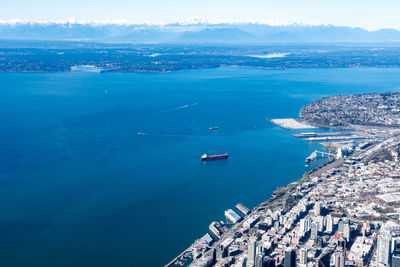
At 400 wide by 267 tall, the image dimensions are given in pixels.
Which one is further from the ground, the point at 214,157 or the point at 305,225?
the point at 214,157

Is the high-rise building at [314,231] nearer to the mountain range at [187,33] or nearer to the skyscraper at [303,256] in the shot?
the skyscraper at [303,256]

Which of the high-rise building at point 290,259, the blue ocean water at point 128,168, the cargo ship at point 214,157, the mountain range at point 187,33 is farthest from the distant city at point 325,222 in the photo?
the mountain range at point 187,33

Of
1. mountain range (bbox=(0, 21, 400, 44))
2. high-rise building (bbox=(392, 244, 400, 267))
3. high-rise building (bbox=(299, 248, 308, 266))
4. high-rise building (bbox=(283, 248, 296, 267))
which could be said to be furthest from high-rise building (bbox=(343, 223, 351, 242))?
mountain range (bbox=(0, 21, 400, 44))

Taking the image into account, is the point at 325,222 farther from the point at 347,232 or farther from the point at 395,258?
the point at 395,258

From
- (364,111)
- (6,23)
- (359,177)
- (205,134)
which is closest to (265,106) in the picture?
(364,111)

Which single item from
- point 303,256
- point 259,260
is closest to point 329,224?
point 303,256

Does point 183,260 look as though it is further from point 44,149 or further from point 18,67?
point 18,67
